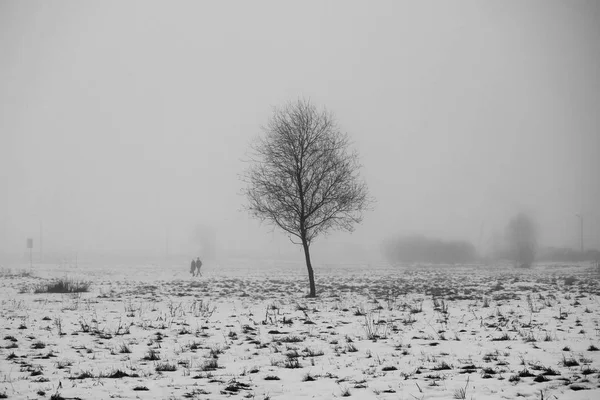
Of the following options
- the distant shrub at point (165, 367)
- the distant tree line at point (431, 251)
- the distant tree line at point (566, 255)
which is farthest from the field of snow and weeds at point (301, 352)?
the distant tree line at point (566, 255)

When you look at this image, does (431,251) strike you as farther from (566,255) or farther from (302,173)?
(302,173)

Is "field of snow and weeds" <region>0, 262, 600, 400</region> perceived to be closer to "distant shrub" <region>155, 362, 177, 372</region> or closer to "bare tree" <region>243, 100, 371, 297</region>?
"distant shrub" <region>155, 362, 177, 372</region>

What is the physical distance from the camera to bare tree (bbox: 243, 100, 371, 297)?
24.5m

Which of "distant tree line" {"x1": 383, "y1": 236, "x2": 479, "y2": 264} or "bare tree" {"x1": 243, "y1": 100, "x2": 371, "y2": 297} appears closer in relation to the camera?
"bare tree" {"x1": 243, "y1": 100, "x2": 371, "y2": 297}

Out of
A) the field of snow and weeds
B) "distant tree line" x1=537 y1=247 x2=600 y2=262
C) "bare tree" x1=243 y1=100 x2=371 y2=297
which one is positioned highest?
"bare tree" x1=243 y1=100 x2=371 y2=297

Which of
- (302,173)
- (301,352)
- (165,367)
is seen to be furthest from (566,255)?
(165,367)

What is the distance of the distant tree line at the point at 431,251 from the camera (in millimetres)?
105812

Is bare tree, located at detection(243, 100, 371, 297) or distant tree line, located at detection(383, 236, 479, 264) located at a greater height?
bare tree, located at detection(243, 100, 371, 297)

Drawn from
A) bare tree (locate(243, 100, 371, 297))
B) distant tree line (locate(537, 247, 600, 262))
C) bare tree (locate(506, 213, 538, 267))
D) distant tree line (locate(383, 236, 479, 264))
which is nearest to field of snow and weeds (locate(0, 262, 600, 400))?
bare tree (locate(243, 100, 371, 297))

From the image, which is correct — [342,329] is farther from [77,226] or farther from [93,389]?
[77,226]

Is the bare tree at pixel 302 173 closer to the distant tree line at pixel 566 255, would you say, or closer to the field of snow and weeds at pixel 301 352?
the field of snow and weeds at pixel 301 352

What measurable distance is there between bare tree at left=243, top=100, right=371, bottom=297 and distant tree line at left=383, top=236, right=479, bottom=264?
284ft

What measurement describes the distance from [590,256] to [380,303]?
107 metres

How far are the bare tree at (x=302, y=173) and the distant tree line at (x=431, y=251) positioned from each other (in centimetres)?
8666
